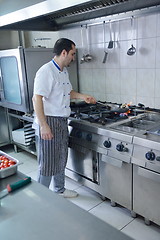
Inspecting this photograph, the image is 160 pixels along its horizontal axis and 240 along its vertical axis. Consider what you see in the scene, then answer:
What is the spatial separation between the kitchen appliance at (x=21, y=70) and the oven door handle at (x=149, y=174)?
1334mm

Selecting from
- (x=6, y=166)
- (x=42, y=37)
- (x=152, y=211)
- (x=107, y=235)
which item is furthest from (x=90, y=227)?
(x=42, y=37)

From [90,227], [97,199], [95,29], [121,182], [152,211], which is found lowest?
[97,199]

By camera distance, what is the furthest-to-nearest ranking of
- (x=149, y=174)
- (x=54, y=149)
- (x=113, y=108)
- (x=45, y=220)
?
(x=113, y=108)
(x=54, y=149)
(x=149, y=174)
(x=45, y=220)

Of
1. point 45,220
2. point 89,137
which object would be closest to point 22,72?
point 89,137

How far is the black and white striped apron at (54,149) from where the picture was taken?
1.70m

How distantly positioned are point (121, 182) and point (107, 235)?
975mm

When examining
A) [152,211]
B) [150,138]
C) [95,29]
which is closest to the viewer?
[150,138]

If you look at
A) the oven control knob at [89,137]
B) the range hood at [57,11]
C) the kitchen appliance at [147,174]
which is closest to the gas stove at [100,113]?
the oven control knob at [89,137]

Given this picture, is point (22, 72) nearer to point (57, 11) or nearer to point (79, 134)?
point (79, 134)

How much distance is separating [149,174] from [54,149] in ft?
2.29

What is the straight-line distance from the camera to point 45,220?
73cm

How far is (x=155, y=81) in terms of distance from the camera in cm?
187

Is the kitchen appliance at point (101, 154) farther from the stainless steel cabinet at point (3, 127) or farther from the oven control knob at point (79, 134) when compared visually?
the stainless steel cabinet at point (3, 127)

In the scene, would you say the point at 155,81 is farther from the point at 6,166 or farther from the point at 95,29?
the point at 6,166
